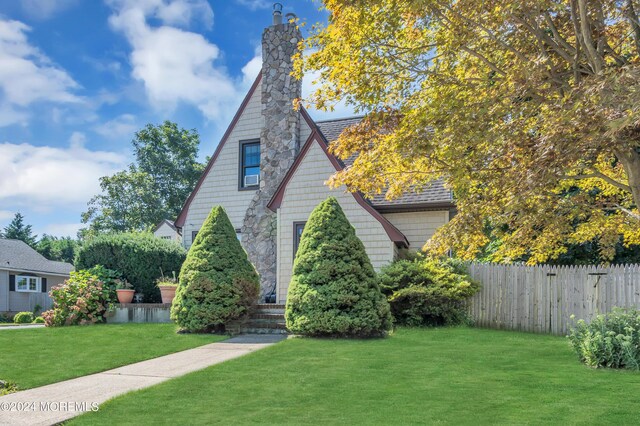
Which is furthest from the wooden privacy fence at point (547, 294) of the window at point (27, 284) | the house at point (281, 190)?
the window at point (27, 284)

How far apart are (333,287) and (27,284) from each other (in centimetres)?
2792

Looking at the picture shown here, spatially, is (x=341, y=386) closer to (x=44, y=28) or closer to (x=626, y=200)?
(x=626, y=200)

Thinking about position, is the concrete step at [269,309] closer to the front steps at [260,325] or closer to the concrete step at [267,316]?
the front steps at [260,325]

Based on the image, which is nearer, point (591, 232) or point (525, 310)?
point (591, 232)

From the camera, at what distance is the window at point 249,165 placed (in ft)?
59.4

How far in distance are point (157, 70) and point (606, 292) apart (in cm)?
1255

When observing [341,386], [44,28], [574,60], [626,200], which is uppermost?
[44,28]

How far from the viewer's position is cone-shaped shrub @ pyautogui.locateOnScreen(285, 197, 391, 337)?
10.6 meters

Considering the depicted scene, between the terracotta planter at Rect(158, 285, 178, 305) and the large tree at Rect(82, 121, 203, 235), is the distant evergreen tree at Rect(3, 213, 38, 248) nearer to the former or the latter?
the large tree at Rect(82, 121, 203, 235)

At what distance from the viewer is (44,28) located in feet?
41.0

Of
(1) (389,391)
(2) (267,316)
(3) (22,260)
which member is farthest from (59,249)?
(1) (389,391)

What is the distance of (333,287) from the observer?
35.5 ft

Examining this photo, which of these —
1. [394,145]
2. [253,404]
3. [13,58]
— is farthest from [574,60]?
[13,58]

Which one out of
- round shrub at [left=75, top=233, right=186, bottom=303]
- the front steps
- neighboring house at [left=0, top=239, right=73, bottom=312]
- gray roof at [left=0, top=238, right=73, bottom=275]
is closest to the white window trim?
neighboring house at [left=0, top=239, right=73, bottom=312]
